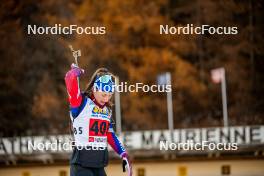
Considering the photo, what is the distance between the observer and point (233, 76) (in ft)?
78.8

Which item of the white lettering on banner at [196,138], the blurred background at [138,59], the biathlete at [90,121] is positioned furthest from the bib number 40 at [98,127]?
the blurred background at [138,59]

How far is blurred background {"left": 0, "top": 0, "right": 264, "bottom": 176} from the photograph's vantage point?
20.7 metres

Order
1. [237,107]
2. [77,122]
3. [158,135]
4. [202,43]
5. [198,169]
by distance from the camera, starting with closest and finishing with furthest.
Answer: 1. [77,122]
2. [198,169]
3. [158,135]
4. [237,107]
5. [202,43]

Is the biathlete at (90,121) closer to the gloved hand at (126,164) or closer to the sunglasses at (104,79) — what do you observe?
the sunglasses at (104,79)

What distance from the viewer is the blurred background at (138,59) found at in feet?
68.0

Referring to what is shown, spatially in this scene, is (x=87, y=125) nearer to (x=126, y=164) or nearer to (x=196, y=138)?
(x=126, y=164)

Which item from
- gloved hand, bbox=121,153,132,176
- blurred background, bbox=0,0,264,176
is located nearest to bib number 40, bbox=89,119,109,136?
gloved hand, bbox=121,153,132,176

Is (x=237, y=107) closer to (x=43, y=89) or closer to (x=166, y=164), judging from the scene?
(x=43, y=89)

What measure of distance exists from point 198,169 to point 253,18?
26.2 feet

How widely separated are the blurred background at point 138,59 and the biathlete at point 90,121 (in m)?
12.2

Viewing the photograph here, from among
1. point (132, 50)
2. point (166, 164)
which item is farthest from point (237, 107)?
point (166, 164)

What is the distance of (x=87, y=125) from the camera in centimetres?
502

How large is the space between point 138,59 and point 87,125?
22.4 meters

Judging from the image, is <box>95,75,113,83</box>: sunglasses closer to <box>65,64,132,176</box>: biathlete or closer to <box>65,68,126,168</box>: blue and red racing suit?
<box>65,64,132,176</box>: biathlete
